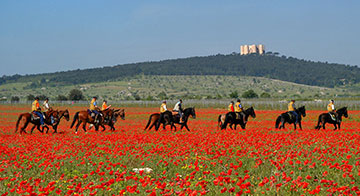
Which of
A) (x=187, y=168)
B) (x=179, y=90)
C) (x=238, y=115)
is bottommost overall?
(x=187, y=168)

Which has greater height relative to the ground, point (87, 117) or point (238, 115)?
point (87, 117)

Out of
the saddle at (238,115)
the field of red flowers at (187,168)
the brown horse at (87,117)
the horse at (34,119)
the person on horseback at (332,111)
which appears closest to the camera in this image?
the field of red flowers at (187,168)

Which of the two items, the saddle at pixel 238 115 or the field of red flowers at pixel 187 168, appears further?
the saddle at pixel 238 115

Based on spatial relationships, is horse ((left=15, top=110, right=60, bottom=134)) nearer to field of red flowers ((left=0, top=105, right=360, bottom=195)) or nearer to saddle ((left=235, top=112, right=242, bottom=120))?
field of red flowers ((left=0, top=105, right=360, bottom=195))

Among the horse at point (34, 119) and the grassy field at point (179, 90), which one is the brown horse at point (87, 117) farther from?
the grassy field at point (179, 90)

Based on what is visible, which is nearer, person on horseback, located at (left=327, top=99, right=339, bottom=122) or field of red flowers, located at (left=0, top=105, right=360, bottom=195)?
field of red flowers, located at (left=0, top=105, right=360, bottom=195)

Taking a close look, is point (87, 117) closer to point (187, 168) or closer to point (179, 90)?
point (187, 168)

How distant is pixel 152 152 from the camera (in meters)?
13.7

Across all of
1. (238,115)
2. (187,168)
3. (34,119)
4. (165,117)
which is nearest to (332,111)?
(238,115)

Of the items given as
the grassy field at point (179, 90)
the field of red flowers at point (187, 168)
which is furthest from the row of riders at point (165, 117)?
the grassy field at point (179, 90)

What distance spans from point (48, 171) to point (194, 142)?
21.5ft

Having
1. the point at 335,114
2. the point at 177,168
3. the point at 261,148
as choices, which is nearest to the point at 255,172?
the point at 177,168

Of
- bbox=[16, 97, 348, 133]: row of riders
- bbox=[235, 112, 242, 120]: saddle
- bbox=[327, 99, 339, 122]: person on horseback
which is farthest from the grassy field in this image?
bbox=[327, 99, 339, 122]: person on horseback

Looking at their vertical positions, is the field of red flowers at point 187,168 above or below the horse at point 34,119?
below
